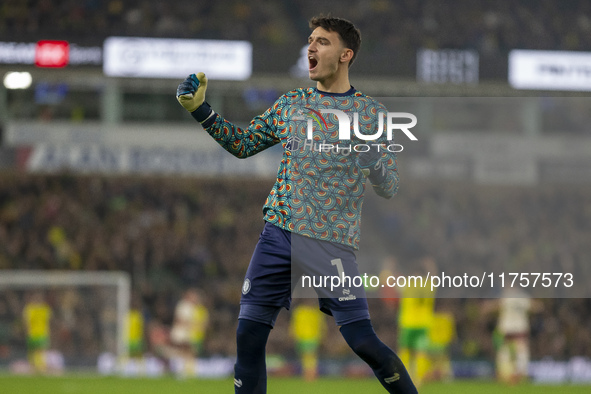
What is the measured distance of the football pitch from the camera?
32.5ft

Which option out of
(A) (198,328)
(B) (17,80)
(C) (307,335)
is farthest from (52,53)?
(C) (307,335)

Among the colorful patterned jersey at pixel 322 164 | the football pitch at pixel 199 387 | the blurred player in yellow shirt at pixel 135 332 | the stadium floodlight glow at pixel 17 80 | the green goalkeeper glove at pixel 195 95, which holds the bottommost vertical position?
the football pitch at pixel 199 387

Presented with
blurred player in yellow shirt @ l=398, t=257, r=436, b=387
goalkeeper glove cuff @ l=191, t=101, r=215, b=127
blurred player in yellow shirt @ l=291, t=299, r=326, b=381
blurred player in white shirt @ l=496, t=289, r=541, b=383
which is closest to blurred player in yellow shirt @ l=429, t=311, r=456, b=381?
blurred player in white shirt @ l=496, t=289, r=541, b=383

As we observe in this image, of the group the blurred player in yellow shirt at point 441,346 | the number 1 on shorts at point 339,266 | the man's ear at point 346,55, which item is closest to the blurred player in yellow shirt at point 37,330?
the blurred player in yellow shirt at point 441,346

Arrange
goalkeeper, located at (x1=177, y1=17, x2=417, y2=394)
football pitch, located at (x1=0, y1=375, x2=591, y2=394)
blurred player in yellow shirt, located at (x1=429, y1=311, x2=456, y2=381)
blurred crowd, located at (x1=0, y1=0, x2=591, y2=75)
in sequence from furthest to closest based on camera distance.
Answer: blurred crowd, located at (x1=0, y1=0, x2=591, y2=75)
blurred player in yellow shirt, located at (x1=429, y1=311, x2=456, y2=381)
football pitch, located at (x1=0, y1=375, x2=591, y2=394)
goalkeeper, located at (x1=177, y1=17, x2=417, y2=394)

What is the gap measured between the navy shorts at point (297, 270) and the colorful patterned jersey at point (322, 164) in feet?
0.16

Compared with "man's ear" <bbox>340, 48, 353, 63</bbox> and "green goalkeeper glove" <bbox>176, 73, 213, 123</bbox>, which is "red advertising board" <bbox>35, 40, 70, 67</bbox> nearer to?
"green goalkeeper glove" <bbox>176, 73, 213, 123</bbox>

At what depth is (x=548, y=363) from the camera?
49.3 ft

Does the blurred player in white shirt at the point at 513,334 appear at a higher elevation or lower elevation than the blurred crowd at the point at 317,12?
lower

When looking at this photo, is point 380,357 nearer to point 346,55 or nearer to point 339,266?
point 339,266

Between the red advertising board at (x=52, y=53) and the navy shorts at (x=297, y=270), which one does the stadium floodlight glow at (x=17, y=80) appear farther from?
the navy shorts at (x=297, y=270)

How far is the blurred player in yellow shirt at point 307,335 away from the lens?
46.9ft

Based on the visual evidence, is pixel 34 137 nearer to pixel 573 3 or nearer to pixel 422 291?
pixel 422 291

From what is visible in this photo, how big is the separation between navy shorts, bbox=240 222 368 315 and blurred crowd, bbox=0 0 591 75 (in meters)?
11.9
